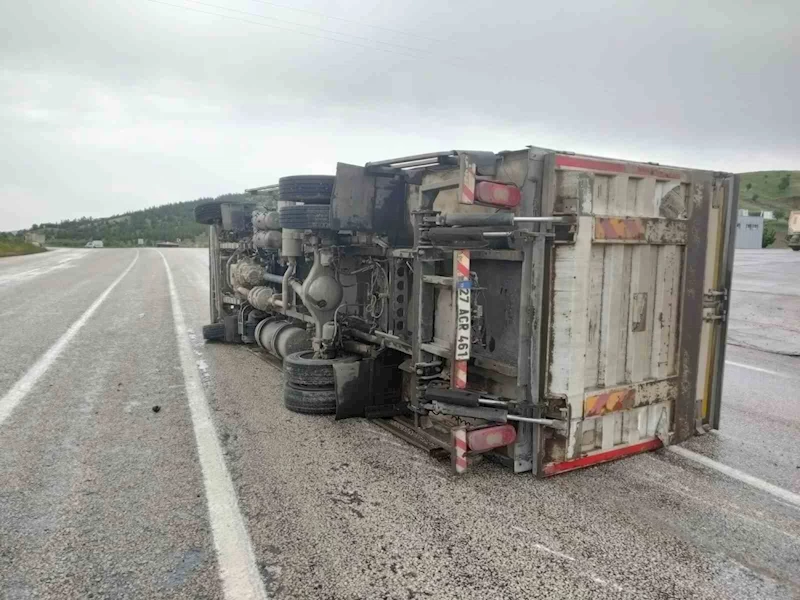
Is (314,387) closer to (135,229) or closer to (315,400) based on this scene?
(315,400)

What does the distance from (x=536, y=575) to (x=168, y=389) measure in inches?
193

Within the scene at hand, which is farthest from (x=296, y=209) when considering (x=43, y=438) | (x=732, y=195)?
(x=732, y=195)

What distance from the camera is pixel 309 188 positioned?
5.67m

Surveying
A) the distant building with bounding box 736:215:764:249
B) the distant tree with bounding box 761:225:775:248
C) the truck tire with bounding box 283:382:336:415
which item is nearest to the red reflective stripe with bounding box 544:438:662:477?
the truck tire with bounding box 283:382:336:415

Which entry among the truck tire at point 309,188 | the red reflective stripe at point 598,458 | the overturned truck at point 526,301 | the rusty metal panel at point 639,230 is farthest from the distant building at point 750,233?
the truck tire at point 309,188

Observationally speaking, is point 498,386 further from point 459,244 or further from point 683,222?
point 683,222

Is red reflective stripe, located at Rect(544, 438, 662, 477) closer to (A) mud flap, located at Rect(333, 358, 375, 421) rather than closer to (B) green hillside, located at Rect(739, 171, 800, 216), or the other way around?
(A) mud flap, located at Rect(333, 358, 375, 421)

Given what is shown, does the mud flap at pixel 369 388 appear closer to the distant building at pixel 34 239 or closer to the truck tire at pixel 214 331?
the truck tire at pixel 214 331

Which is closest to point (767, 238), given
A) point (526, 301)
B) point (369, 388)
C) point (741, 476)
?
point (741, 476)

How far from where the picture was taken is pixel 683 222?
4605 mm

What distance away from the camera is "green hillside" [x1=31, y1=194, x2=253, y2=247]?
268 ft

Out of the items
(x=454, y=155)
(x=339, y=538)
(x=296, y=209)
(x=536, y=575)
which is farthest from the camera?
(x=296, y=209)

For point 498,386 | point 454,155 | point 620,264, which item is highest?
point 454,155

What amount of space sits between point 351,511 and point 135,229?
10305cm
